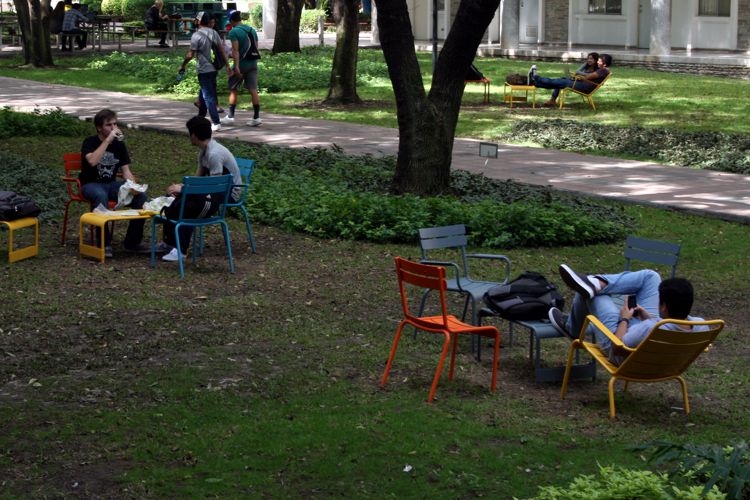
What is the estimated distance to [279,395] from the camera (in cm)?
705

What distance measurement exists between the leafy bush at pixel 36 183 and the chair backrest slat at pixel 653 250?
20.6ft

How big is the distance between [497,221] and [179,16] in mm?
30957

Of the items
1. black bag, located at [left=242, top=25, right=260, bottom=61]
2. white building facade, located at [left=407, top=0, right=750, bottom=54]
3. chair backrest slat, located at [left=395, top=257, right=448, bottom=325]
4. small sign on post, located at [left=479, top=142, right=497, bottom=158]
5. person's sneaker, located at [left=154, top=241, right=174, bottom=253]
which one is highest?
white building facade, located at [left=407, top=0, right=750, bottom=54]

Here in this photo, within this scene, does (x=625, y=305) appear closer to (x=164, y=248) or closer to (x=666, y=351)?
(x=666, y=351)

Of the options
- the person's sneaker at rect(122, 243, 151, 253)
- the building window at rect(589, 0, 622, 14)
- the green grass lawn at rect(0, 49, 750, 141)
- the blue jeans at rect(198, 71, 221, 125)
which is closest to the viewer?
the person's sneaker at rect(122, 243, 151, 253)

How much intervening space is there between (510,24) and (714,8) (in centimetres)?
588

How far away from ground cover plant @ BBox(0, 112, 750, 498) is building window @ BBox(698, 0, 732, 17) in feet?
77.4

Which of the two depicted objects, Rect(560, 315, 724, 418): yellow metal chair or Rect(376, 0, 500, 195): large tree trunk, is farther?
Rect(376, 0, 500, 195): large tree trunk

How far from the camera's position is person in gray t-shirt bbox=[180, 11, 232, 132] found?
18281 millimetres

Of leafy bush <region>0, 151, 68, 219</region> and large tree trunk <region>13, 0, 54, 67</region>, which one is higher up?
large tree trunk <region>13, 0, 54, 67</region>

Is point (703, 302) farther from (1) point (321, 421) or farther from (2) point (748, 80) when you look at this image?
(2) point (748, 80)

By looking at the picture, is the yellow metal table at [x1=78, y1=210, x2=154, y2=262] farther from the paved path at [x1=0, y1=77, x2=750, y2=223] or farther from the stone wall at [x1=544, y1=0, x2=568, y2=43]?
the stone wall at [x1=544, y1=0, x2=568, y2=43]

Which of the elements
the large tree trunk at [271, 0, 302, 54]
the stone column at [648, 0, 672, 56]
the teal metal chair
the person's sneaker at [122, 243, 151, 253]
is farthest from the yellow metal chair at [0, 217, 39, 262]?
the stone column at [648, 0, 672, 56]

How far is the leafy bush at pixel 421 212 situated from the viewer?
11422 mm
